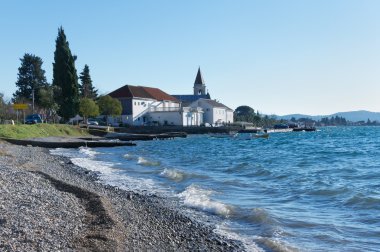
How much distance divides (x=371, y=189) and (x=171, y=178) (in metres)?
9.36

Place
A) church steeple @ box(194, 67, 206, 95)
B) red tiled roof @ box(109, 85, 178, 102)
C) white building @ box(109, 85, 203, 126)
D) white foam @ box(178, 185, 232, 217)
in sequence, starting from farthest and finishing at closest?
church steeple @ box(194, 67, 206, 95) → red tiled roof @ box(109, 85, 178, 102) → white building @ box(109, 85, 203, 126) → white foam @ box(178, 185, 232, 217)

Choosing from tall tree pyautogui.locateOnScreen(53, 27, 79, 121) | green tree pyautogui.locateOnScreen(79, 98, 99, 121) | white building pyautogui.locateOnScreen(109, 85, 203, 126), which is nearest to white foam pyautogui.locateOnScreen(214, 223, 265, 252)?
tall tree pyautogui.locateOnScreen(53, 27, 79, 121)

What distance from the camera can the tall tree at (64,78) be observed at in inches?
2596

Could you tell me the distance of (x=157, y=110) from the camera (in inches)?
4097

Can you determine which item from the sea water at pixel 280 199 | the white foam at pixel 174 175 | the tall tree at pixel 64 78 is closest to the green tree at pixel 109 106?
the tall tree at pixel 64 78

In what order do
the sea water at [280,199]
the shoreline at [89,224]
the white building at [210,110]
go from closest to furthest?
the shoreline at [89,224], the sea water at [280,199], the white building at [210,110]

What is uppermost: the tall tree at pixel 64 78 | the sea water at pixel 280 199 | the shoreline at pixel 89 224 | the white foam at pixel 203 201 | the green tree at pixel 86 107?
the tall tree at pixel 64 78

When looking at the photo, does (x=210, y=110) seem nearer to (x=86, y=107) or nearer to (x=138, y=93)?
(x=138, y=93)

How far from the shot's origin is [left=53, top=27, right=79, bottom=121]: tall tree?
216 feet

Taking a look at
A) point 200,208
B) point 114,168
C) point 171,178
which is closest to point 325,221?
point 200,208

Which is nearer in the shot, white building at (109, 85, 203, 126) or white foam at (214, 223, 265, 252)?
white foam at (214, 223, 265, 252)

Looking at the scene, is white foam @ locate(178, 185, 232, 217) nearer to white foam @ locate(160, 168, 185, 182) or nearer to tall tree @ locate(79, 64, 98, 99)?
white foam @ locate(160, 168, 185, 182)

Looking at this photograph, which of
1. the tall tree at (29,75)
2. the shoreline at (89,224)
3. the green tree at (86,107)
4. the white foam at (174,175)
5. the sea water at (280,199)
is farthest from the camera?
the tall tree at (29,75)

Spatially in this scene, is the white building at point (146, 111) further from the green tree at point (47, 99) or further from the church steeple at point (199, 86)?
the church steeple at point (199, 86)
